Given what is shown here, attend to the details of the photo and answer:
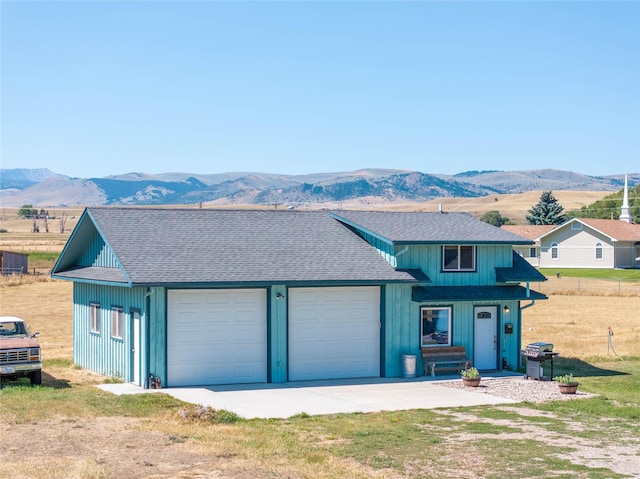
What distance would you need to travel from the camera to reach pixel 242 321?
27.4m

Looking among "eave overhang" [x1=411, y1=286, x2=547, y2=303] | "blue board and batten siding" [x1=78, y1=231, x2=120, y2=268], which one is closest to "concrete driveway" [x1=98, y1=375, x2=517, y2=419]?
"eave overhang" [x1=411, y1=286, x2=547, y2=303]

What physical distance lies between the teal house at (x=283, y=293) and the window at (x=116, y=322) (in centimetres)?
6

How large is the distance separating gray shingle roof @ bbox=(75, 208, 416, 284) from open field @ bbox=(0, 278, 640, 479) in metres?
3.96

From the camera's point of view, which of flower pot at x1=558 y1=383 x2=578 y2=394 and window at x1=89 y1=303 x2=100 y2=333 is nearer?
flower pot at x1=558 y1=383 x2=578 y2=394

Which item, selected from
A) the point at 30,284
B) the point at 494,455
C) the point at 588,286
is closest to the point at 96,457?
the point at 494,455

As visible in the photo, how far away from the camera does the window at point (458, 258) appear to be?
30406 millimetres

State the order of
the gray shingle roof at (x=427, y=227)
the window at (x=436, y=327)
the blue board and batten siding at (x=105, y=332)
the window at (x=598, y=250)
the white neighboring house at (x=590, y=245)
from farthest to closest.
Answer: the window at (x=598, y=250) → the white neighboring house at (x=590, y=245) → the gray shingle roof at (x=427, y=227) → the window at (x=436, y=327) → the blue board and batten siding at (x=105, y=332)

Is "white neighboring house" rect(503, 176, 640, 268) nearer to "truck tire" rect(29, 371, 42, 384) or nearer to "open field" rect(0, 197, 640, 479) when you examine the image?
"open field" rect(0, 197, 640, 479)

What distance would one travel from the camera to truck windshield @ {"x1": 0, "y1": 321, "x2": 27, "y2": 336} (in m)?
26.4

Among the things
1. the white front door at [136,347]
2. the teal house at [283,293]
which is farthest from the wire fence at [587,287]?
the white front door at [136,347]

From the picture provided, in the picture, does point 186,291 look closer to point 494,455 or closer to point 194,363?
point 194,363

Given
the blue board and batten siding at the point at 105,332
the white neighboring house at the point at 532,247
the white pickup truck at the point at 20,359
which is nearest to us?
the white pickup truck at the point at 20,359

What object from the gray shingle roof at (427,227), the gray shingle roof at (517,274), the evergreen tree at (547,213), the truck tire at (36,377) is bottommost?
the truck tire at (36,377)

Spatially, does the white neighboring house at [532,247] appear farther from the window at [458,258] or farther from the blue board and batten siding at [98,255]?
the blue board and batten siding at [98,255]
